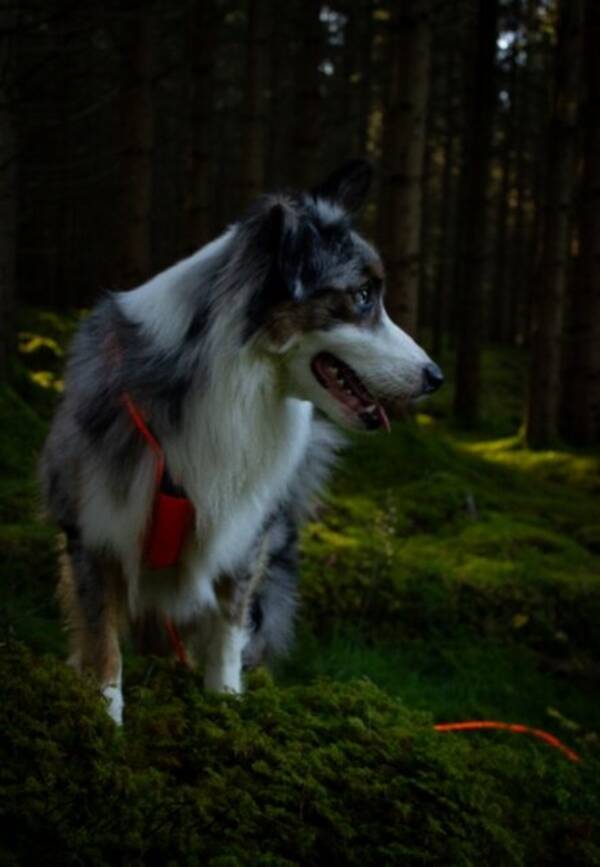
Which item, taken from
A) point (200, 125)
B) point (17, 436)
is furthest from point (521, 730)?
point (200, 125)

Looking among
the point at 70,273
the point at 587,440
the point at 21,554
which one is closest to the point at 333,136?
the point at 70,273

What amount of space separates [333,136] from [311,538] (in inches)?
1125

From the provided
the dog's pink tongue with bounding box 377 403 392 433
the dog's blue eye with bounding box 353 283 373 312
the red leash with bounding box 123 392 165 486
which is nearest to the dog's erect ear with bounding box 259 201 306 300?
the dog's blue eye with bounding box 353 283 373 312

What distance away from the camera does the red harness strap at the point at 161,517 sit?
3023mm

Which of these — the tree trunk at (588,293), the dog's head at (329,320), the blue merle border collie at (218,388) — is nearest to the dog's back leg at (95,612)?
the blue merle border collie at (218,388)

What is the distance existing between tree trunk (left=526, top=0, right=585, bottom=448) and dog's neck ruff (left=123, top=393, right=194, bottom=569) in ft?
31.4

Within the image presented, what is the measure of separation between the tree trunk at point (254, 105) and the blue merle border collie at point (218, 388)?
27.0 ft

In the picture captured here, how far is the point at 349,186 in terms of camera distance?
3324mm

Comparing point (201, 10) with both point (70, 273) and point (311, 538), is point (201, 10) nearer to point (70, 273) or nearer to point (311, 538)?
point (311, 538)

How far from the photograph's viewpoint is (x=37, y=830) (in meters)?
1.58

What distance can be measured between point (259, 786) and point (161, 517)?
44.8 inches

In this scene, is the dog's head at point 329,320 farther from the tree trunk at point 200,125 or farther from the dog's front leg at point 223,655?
the tree trunk at point 200,125

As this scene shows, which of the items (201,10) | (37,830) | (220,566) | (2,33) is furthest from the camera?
(201,10)

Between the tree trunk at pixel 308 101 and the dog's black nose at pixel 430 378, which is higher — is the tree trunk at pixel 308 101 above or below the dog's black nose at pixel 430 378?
above
